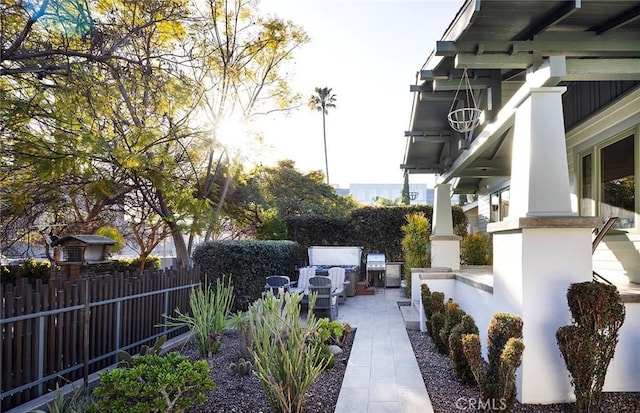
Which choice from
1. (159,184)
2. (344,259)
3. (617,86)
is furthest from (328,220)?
(617,86)

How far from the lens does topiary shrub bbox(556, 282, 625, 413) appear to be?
366 cm

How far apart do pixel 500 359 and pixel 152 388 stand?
280 cm

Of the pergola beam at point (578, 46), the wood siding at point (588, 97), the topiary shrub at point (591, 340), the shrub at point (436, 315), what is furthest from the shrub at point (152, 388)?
the wood siding at point (588, 97)

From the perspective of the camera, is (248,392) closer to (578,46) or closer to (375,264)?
(578,46)

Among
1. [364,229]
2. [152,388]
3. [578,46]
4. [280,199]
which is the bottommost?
[152,388]

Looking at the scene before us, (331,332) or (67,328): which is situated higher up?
(67,328)

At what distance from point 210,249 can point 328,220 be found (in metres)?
6.05

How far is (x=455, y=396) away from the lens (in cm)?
430

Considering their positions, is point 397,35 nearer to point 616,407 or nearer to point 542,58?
point 542,58

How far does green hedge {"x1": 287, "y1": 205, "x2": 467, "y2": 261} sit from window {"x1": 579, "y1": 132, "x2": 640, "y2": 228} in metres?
8.21

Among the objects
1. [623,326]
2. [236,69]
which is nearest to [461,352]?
[623,326]

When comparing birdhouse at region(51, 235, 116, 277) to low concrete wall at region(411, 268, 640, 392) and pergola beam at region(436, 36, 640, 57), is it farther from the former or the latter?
pergola beam at region(436, 36, 640, 57)

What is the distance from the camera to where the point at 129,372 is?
12.0ft

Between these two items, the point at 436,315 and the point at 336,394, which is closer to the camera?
the point at 336,394
